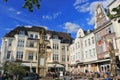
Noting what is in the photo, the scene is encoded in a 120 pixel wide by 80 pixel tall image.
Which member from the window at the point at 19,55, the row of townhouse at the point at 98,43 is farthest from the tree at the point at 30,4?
the window at the point at 19,55

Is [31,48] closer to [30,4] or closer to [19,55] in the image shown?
[19,55]

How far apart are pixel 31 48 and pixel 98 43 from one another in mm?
22439

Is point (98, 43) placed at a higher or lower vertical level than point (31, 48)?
lower

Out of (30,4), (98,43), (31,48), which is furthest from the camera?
(31,48)

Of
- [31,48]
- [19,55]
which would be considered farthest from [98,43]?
[19,55]

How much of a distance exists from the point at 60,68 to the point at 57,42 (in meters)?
9.06

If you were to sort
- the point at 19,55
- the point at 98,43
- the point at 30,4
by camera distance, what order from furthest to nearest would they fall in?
the point at 19,55, the point at 98,43, the point at 30,4

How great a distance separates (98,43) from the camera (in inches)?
1409

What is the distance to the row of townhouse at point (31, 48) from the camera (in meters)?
45.5

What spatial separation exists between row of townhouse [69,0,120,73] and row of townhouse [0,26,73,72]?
6549mm

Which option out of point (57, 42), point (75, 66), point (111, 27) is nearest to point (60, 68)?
point (75, 66)

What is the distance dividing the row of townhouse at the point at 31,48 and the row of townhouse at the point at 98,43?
6.55 metres

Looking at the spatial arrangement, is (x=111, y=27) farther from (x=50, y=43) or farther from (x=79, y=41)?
(x=50, y=43)

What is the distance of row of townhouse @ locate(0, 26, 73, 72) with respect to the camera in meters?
45.5
